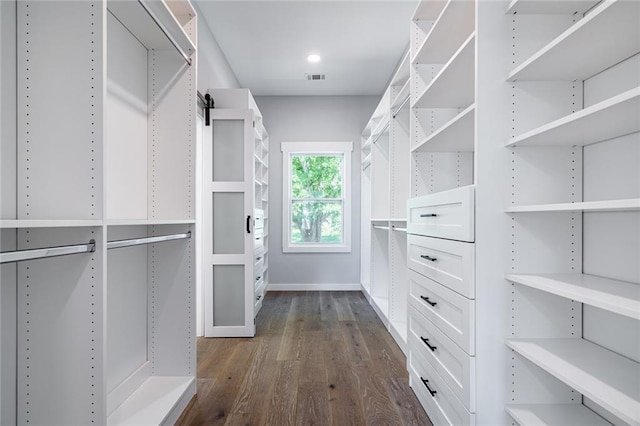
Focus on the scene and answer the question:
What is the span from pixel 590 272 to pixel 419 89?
51.5 inches

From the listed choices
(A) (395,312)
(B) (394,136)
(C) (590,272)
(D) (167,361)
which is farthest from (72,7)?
(A) (395,312)

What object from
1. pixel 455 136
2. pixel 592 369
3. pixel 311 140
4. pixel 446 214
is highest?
pixel 311 140

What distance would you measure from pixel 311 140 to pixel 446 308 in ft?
12.2

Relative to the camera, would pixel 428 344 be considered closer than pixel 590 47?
No

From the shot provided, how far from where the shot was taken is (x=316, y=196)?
16.5 feet

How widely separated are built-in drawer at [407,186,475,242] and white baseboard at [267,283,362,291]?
9.70 feet

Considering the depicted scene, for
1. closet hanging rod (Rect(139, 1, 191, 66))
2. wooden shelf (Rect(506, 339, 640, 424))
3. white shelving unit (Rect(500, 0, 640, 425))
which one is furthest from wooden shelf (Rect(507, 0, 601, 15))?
closet hanging rod (Rect(139, 1, 191, 66))

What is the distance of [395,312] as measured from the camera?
3.08 metres

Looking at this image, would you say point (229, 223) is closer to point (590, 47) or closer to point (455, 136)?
point (455, 136)

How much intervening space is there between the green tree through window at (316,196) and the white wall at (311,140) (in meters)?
0.22

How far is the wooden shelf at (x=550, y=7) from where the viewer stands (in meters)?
1.27

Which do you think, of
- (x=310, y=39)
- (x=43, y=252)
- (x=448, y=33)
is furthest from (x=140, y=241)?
(x=310, y=39)

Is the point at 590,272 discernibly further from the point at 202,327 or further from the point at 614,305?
the point at 202,327

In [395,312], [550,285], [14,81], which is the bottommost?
[395,312]
